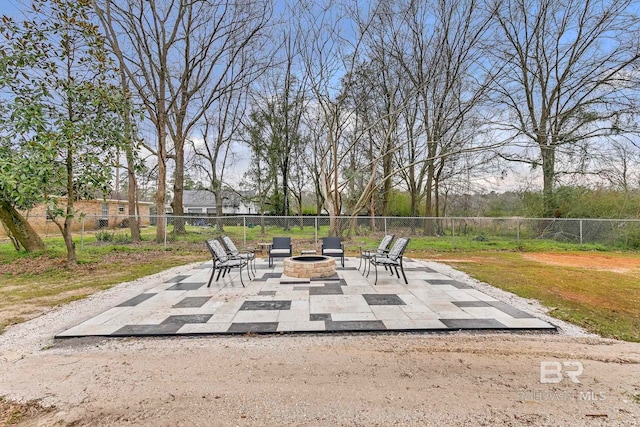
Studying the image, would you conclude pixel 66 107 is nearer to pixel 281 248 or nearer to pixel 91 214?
pixel 281 248

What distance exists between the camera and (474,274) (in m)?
7.05

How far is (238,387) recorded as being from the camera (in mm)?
2412

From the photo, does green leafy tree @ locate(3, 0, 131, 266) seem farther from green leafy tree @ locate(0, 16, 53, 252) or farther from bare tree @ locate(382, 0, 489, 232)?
bare tree @ locate(382, 0, 489, 232)

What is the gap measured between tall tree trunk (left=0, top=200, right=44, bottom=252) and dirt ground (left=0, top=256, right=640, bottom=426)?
7593 mm

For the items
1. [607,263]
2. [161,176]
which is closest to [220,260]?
[161,176]

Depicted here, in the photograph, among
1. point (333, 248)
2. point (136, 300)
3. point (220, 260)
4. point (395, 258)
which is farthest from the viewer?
point (333, 248)

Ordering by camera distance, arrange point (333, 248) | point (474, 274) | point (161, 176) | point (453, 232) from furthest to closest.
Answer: point (161, 176)
point (453, 232)
point (333, 248)
point (474, 274)

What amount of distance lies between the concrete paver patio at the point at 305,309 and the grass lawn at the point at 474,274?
1061 millimetres

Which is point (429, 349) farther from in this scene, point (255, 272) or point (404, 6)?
point (404, 6)

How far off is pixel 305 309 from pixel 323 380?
6.18 ft

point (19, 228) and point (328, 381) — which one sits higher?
point (19, 228)

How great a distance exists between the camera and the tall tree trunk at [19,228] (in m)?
8.68

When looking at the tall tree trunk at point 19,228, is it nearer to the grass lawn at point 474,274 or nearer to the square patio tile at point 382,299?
the grass lawn at point 474,274

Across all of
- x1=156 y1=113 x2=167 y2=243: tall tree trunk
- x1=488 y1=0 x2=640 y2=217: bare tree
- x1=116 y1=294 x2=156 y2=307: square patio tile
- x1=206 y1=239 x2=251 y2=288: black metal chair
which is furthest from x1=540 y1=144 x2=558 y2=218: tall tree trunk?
x1=156 y1=113 x2=167 y2=243: tall tree trunk
